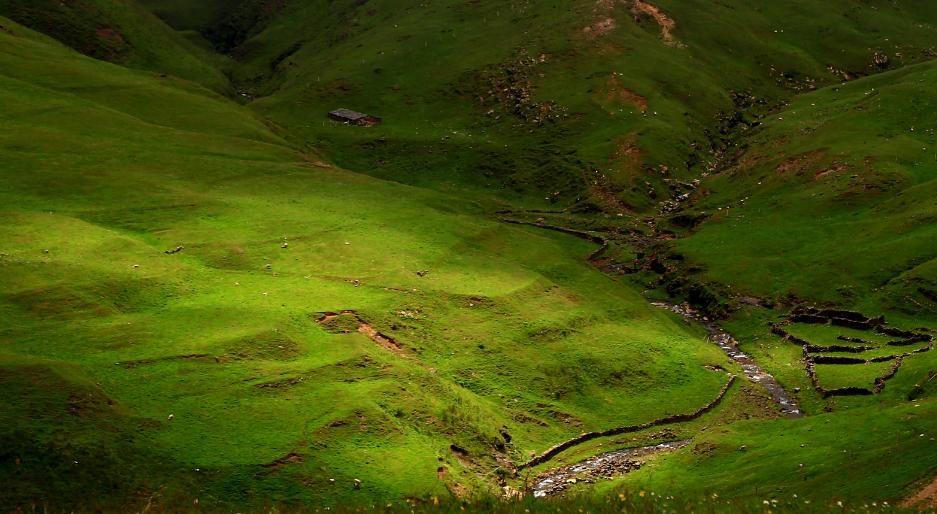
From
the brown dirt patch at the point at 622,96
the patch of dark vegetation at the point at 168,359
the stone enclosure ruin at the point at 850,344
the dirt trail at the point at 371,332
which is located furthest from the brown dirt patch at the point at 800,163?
the patch of dark vegetation at the point at 168,359

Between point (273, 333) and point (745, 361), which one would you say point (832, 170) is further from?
point (273, 333)

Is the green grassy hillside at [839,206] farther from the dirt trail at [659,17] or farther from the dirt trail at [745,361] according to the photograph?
the dirt trail at [659,17]

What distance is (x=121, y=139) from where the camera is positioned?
89.1m

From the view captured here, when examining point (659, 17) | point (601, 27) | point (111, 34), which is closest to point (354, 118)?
point (601, 27)

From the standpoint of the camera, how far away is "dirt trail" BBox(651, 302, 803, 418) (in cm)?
5778

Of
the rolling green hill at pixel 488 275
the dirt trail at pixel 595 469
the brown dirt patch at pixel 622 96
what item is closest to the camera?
the rolling green hill at pixel 488 275

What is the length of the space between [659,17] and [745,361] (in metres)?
97.0

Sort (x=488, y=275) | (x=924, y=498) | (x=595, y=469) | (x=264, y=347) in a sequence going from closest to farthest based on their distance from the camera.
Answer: (x=924, y=498), (x=264, y=347), (x=595, y=469), (x=488, y=275)

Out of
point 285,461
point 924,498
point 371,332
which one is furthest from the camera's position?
point 371,332

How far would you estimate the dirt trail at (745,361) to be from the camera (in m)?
57.8

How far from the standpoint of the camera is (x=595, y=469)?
46656 mm

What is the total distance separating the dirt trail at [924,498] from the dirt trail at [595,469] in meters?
17.6

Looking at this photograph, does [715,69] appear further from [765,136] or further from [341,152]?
[341,152]

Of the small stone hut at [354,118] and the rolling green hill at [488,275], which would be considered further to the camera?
the small stone hut at [354,118]
